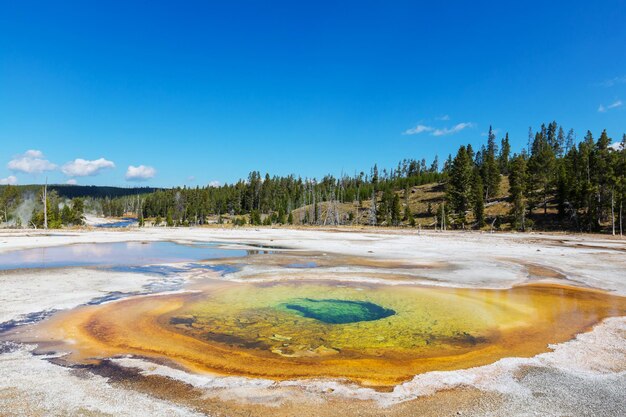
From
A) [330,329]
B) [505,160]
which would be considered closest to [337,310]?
[330,329]

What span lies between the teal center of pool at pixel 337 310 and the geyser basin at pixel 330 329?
0.03 m

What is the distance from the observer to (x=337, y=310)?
1178 cm

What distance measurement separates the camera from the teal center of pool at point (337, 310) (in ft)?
35.7

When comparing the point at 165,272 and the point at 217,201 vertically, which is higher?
the point at 217,201

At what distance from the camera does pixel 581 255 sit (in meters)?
26.9

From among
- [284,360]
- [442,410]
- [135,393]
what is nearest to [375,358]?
[284,360]

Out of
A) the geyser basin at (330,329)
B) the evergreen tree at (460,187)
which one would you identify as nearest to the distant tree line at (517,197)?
the evergreen tree at (460,187)

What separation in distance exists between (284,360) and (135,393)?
2.71 meters

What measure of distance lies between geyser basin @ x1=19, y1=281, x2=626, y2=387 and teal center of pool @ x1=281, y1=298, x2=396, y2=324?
3 cm

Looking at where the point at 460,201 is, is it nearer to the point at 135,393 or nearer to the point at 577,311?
the point at 577,311

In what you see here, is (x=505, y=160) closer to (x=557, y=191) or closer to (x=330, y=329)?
(x=557, y=191)

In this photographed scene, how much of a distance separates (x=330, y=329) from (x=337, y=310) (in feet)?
6.90

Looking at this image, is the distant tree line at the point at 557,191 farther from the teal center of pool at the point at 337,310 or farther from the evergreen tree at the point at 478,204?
the teal center of pool at the point at 337,310

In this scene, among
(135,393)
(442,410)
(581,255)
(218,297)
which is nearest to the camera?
(442,410)
